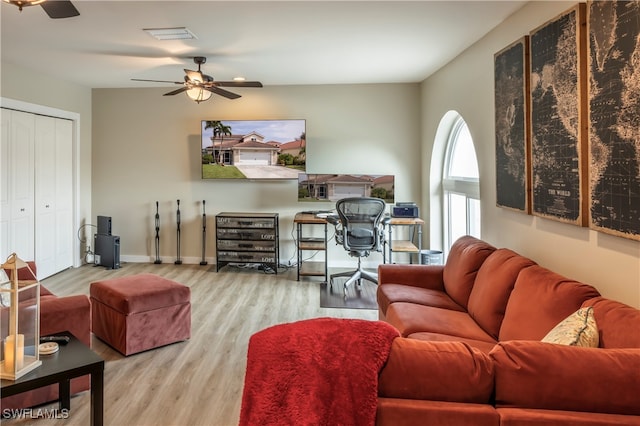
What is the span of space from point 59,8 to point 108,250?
4098mm

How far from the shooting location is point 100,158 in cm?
605

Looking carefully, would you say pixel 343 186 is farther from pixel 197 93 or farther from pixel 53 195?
pixel 53 195

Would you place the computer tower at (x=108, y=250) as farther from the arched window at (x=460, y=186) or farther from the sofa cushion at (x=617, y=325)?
the sofa cushion at (x=617, y=325)

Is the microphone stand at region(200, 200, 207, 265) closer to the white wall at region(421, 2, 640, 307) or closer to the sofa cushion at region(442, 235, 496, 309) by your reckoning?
the white wall at region(421, 2, 640, 307)

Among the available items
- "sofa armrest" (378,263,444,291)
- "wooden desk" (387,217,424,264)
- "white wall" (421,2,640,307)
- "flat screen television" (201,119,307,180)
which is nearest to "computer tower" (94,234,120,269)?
"flat screen television" (201,119,307,180)

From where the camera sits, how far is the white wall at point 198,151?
5707 mm

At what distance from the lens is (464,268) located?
2.87 meters

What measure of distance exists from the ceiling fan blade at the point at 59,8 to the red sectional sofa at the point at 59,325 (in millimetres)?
1702

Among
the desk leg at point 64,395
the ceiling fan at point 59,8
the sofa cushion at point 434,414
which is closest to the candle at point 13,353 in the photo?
the desk leg at point 64,395

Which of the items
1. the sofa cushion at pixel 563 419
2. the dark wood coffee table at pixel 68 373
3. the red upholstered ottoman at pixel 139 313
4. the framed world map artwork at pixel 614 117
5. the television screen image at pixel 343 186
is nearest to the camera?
the sofa cushion at pixel 563 419

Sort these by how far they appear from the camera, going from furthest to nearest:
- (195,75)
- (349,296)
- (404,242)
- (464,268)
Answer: (404,242) < (349,296) < (195,75) < (464,268)

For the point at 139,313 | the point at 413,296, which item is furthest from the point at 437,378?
the point at 139,313

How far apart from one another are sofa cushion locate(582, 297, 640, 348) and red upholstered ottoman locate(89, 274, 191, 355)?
273cm

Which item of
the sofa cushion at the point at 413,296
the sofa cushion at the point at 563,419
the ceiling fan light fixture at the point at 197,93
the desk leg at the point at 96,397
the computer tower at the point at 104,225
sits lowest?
the desk leg at the point at 96,397
